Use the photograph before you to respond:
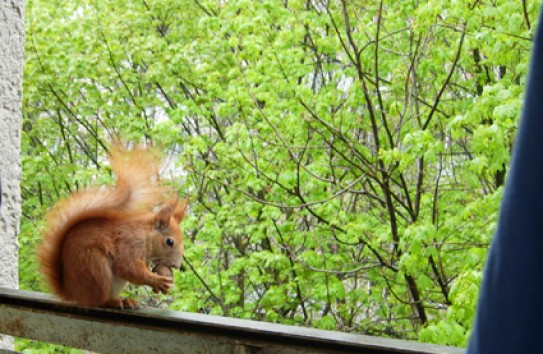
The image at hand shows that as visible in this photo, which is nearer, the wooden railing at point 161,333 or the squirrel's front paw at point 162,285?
the wooden railing at point 161,333

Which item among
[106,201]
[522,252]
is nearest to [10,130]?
[106,201]

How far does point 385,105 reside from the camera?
3740mm

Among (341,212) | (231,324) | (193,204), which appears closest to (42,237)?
(231,324)

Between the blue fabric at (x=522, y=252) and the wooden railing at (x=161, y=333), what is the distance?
1.85ft

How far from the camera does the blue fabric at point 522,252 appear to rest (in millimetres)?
169

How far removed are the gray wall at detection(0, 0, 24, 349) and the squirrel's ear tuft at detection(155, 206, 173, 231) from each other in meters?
0.56

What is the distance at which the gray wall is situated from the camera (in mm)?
1528

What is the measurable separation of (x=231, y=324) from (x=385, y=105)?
117 inches

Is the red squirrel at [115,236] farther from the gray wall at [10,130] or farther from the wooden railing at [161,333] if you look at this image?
the gray wall at [10,130]

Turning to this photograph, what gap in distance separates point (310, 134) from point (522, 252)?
12.5ft

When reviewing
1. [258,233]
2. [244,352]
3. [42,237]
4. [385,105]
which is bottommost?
[244,352]

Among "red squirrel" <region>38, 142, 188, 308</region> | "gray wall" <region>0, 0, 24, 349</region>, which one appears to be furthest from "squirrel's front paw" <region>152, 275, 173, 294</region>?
"gray wall" <region>0, 0, 24, 349</region>

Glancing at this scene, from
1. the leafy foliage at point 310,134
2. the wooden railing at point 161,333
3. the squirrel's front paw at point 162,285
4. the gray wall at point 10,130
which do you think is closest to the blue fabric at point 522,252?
the wooden railing at point 161,333

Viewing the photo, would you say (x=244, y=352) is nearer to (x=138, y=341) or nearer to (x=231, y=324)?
(x=231, y=324)
